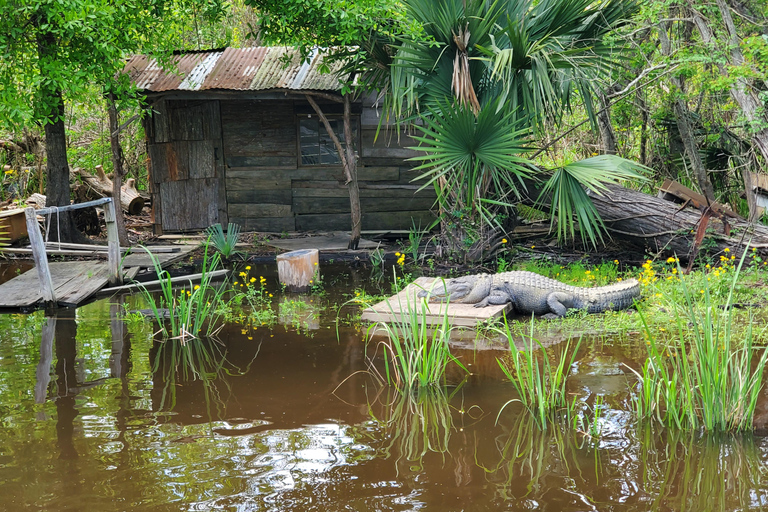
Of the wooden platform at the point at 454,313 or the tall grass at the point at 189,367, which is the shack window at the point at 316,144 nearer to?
the wooden platform at the point at 454,313

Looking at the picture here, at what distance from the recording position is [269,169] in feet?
39.2

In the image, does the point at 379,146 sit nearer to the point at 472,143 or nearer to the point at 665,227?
the point at 472,143

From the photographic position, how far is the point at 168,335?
5.95 m

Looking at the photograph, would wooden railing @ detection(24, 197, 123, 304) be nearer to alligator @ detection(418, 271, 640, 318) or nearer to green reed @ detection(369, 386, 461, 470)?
alligator @ detection(418, 271, 640, 318)

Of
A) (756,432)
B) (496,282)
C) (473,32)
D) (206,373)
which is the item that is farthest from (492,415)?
(473,32)

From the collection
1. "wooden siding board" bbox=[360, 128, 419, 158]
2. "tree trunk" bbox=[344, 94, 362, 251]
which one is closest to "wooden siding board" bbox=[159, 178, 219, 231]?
"wooden siding board" bbox=[360, 128, 419, 158]

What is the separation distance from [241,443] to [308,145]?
882 centimetres

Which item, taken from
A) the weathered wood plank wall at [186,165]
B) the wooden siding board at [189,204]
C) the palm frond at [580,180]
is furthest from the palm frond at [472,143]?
the wooden siding board at [189,204]

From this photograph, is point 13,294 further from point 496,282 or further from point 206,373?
point 496,282

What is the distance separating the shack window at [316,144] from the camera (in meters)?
11.9

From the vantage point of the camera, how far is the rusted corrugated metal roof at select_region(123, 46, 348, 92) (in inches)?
402

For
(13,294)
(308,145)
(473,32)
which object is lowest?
(13,294)

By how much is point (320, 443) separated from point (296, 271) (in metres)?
4.17

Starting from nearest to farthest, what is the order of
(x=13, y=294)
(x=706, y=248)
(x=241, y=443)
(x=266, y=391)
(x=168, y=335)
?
(x=241, y=443), (x=266, y=391), (x=168, y=335), (x=13, y=294), (x=706, y=248)
